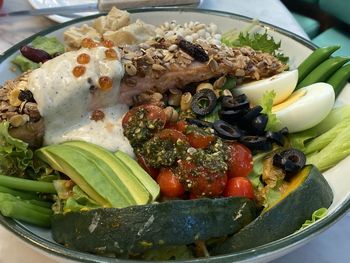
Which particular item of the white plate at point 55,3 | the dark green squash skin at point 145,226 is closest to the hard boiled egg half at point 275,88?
the dark green squash skin at point 145,226

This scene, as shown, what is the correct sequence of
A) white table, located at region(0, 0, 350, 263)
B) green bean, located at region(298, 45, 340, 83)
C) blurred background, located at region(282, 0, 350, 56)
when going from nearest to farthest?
white table, located at region(0, 0, 350, 263) < green bean, located at region(298, 45, 340, 83) < blurred background, located at region(282, 0, 350, 56)

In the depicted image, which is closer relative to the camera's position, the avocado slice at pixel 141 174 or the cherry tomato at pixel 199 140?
the avocado slice at pixel 141 174

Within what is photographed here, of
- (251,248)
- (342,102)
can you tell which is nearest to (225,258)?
(251,248)

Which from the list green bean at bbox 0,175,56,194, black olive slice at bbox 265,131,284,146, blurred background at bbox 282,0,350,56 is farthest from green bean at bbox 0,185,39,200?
blurred background at bbox 282,0,350,56

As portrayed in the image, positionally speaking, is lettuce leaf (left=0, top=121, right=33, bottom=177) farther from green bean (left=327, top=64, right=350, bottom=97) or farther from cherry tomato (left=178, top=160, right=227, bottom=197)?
green bean (left=327, top=64, right=350, bottom=97)

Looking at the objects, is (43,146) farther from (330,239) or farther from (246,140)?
(330,239)

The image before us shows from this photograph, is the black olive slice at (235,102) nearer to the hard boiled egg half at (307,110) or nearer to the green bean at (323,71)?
the hard boiled egg half at (307,110)

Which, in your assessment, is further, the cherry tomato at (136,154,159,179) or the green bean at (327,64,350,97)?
the green bean at (327,64,350,97)
